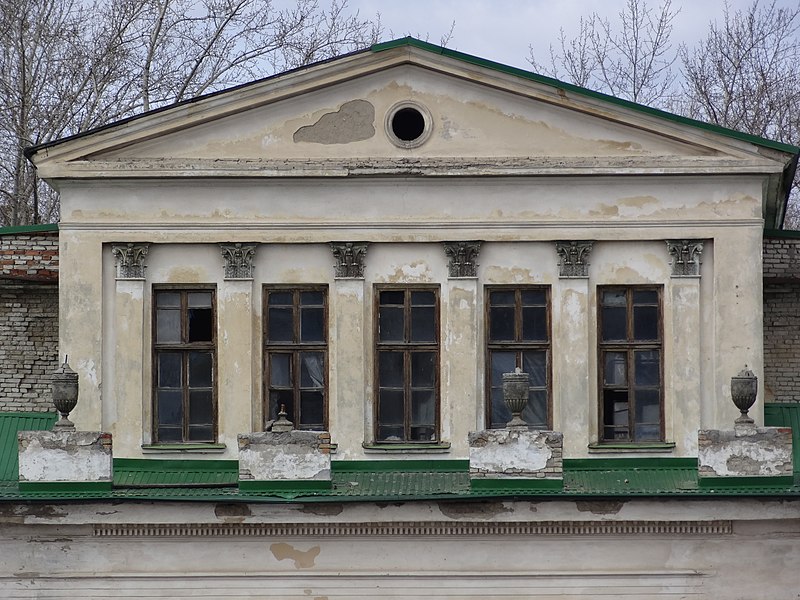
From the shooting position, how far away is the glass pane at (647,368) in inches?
773

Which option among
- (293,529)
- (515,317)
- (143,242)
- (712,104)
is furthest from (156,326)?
(712,104)

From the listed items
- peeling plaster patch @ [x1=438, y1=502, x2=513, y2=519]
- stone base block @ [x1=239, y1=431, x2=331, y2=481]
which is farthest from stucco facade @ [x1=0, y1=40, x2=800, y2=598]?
peeling plaster patch @ [x1=438, y1=502, x2=513, y2=519]

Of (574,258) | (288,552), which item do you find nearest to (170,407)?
(288,552)

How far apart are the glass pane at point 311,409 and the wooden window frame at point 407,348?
2.35 feet

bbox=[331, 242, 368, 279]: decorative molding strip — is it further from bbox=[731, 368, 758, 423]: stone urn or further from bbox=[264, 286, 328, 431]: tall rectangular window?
bbox=[731, 368, 758, 423]: stone urn

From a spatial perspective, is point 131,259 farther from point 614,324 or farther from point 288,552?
point 614,324

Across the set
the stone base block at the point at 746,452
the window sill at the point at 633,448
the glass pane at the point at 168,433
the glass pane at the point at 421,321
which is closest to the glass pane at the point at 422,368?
the glass pane at the point at 421,321

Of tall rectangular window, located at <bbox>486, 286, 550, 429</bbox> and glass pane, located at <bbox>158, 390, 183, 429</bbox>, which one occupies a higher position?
tall rectangular window, located at <bbox>486, 286, 550, 429</bbox>

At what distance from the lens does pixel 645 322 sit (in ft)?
64.6

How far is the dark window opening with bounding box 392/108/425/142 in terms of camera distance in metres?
19.9

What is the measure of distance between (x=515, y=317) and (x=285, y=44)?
56.3 feet

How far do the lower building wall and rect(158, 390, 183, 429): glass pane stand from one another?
6.27 feet

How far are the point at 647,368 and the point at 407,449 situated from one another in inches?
131

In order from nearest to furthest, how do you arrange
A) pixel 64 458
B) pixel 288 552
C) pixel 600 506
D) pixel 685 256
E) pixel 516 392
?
pixel 600 506 → pixel 516 392 → pixel 64 458 → pixel 288 552 → pixel 685 256
